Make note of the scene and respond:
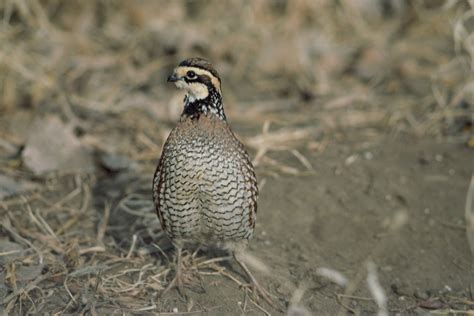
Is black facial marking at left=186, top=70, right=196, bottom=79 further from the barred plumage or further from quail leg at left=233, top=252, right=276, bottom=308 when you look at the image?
quail leg at left=233, top=252, right=276, bottom=308

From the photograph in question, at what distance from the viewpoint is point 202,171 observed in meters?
3.90

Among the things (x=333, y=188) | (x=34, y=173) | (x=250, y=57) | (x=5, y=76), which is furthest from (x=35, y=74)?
(x=333, y=188)

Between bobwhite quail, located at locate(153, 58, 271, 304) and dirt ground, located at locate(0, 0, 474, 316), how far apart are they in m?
0.51

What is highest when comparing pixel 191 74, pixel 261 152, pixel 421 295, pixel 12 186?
pixel 191 74

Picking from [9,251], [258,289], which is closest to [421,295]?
[258,289]

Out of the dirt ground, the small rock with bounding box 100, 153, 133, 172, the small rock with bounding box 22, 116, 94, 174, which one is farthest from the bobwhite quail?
the small rock with bounding box 22, 116, 94, 174

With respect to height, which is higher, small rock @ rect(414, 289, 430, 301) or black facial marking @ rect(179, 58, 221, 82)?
black facial marking @ rect(179, 58, 221, 82)

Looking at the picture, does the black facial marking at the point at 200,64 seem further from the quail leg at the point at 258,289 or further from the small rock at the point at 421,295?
the small rock at the point at 421,295

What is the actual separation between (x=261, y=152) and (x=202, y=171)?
5.85 feet

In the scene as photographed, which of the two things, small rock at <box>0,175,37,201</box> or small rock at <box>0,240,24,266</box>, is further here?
small rock at <box>0,175,37,201</box>

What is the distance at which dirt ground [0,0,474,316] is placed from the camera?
432cm

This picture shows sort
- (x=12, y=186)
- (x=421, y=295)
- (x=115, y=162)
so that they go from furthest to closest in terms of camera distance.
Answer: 1. (x=115, y=162)
2. (x=12, y=186)
3. (x=421, y=295)

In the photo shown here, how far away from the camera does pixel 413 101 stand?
6.83 metres

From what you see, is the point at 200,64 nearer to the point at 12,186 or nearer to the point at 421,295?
the point at 421,295
